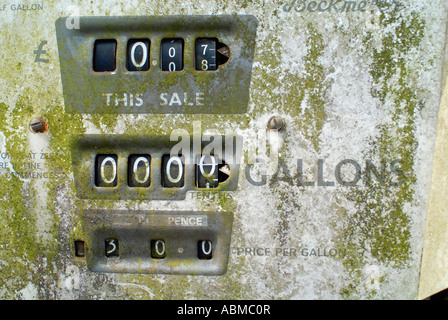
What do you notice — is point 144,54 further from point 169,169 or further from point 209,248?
point 209,248

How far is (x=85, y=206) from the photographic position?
184 cm

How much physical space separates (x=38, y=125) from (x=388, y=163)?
1.73 metres

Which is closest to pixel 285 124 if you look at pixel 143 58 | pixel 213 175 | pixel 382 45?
pixel 213 175

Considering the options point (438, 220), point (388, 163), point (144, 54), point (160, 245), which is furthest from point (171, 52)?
point (438, 220)

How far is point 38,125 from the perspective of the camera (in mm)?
1767

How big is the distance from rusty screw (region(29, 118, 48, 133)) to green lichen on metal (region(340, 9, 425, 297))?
157 centimetres

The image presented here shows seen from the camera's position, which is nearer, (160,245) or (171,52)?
(171,52)

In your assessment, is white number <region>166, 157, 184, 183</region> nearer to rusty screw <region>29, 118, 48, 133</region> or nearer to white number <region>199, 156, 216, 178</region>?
white number <region>199, 156, 216, 178</region>

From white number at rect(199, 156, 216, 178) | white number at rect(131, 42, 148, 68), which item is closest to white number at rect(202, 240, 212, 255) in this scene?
white number at rect(199, 156, 216, 178)

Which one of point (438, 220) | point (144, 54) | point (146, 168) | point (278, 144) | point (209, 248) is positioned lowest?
point (209, 248)

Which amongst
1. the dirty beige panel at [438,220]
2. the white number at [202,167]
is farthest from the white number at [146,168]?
the dirty beige panel at [438,220]

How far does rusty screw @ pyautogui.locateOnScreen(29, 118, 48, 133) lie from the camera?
1.76 m
